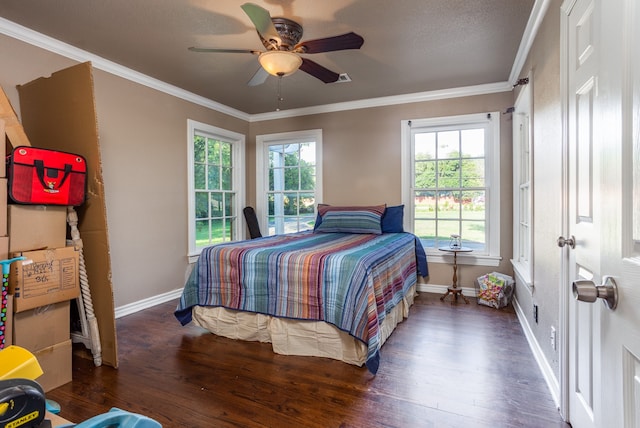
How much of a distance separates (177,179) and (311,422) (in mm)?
3175

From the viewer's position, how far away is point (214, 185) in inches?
181

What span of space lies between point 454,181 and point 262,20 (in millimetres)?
3055

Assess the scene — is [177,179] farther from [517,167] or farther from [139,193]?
[517,167]

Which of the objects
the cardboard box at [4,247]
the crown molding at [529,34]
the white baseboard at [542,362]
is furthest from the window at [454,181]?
the cardboard box at [4,247]

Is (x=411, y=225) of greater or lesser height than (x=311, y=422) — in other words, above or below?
above

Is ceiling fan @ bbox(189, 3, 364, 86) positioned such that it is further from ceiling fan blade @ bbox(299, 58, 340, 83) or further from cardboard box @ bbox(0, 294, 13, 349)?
cardboard box @ bbox(0, 294, 13, 349)

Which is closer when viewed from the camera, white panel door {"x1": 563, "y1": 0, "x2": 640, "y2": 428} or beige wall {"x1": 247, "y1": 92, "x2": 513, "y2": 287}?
white panel door {"x1": 563, "y1": 0, "x2": 640, "y2": 428}

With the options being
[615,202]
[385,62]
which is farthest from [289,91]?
[615,202]

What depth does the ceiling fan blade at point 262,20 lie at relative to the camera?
1832 millimetres

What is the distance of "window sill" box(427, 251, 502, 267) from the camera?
3.86 meters

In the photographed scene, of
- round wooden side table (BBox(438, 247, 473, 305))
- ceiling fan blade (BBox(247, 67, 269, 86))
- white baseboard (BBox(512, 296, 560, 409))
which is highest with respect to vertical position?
ceiling fan blade (BBox(247, 67, 269, 86))

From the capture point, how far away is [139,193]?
11.4ft

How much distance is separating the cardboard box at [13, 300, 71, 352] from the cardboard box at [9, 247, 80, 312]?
2.7 inches

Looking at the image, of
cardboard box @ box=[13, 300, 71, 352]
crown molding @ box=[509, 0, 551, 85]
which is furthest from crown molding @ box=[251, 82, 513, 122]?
cardboard box @ box=[13, 300, 71, 352]
